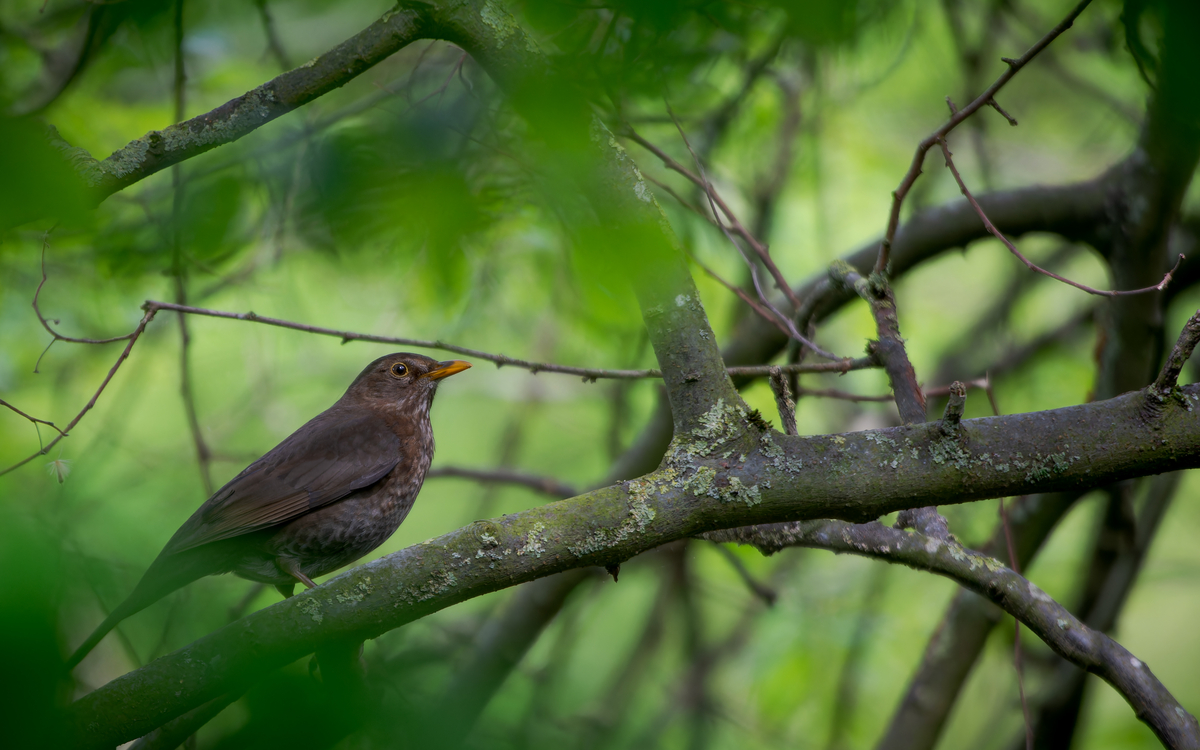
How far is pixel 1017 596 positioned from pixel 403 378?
3.02 meters

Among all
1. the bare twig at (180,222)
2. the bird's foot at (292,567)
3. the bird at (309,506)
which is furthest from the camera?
the bird's foot at (292,567)

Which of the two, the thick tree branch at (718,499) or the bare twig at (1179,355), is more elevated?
the bare twig at (1179,355)

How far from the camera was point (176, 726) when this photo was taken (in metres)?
2.18

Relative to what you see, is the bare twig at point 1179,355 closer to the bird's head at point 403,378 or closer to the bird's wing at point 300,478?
the bird's wing at point 300,478

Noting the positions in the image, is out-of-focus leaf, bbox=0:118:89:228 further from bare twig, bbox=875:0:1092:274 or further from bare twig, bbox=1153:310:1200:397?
bare twig, bbox=1153:310:1200:397

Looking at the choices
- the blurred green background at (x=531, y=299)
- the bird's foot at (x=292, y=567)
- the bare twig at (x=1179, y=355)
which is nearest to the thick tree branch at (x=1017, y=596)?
the bare twig at (x=1179, y=355)

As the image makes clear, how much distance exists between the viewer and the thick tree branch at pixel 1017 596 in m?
2.09

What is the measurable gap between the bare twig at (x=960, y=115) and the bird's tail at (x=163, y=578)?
2.35 m

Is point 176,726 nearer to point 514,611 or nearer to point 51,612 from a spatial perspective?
point 51,612

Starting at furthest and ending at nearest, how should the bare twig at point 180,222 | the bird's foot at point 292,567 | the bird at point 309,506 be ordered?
the bird's foot at point 292,567 → the bird at point 309,506 → the bare twig at point 180,222

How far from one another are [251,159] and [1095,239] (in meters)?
3.55

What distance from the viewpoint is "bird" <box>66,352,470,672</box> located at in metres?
3.11

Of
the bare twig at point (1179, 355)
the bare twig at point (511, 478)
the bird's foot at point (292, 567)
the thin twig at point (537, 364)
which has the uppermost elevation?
the bare twig at point (511, 478)

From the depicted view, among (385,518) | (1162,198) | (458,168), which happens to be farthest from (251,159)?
(1162,198)
